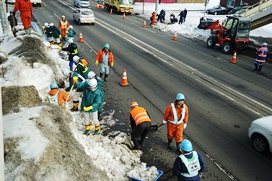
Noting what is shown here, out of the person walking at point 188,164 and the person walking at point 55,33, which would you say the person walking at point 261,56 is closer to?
the person walking at point 188,164

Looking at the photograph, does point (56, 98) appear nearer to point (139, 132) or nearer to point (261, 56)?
point (139, 132)

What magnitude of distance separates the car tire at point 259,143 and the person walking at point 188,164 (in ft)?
10.1

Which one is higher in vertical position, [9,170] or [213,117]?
[9,170]

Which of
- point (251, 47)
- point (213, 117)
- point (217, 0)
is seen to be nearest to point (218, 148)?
point (213, 117)

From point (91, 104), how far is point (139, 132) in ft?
5.39

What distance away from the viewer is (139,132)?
6938 mm

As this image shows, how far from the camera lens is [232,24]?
18359 mm

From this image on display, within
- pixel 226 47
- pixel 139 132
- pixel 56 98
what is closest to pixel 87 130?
pixel 56 98

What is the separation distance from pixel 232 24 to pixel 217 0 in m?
38.8

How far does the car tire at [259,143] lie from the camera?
731 centimetres

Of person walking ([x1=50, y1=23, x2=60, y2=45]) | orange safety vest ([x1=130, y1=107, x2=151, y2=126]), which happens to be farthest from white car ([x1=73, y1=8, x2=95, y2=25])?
orange safety vest ([x1=130, y1=107, x2=151, y2=126])

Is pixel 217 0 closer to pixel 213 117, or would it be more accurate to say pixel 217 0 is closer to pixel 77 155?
pixel 213 117

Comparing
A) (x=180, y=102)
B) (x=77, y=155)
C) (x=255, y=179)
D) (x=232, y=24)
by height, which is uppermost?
(x=232, y=24)

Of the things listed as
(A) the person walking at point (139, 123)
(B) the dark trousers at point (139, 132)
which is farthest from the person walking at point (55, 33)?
(B) the dark trousers at point (139, 132)
